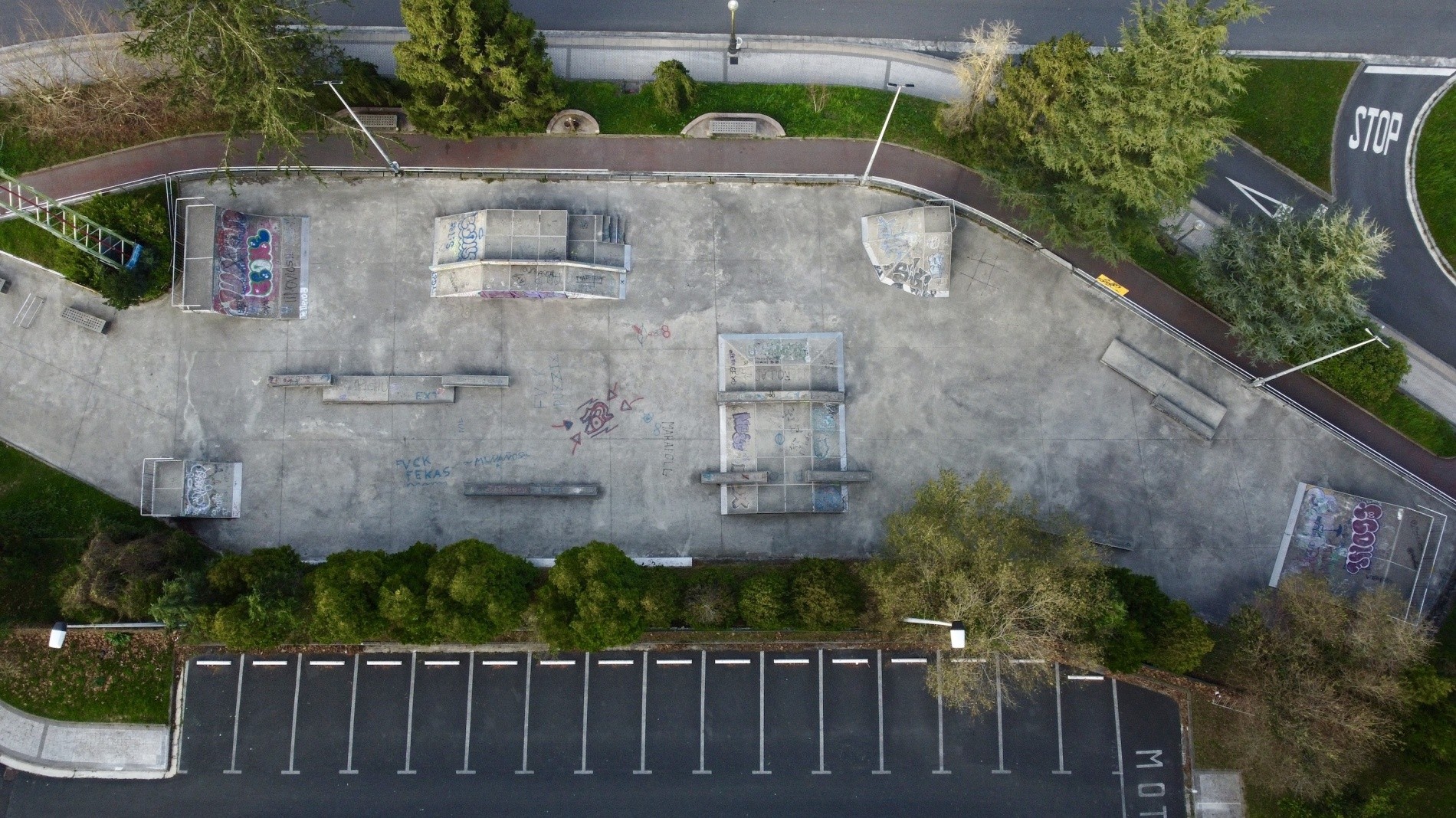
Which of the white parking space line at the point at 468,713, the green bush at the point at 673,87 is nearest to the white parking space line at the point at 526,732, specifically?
the white parking space line at the point at 468,713

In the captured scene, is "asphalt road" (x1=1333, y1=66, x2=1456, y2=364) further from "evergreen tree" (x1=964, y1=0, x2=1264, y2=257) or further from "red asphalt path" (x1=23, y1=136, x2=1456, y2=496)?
"evergreen tree" (x1=964, y1=0, x2=1264, y2=257)

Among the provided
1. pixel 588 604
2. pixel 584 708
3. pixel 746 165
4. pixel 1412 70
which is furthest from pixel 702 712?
pixel 1412 70

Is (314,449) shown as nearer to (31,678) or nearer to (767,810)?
(31,678)

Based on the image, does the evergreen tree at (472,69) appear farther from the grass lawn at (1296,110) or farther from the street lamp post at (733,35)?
the grass lawn at (1296,110)

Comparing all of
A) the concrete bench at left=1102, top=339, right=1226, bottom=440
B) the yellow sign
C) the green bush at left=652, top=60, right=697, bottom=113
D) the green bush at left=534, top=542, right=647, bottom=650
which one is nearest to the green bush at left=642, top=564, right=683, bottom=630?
the green bush at left=534, top=542, right=647, bottom=650

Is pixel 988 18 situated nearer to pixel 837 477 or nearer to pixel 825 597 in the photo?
pixel 837 477

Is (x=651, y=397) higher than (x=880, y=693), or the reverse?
(x=651, y=397)
